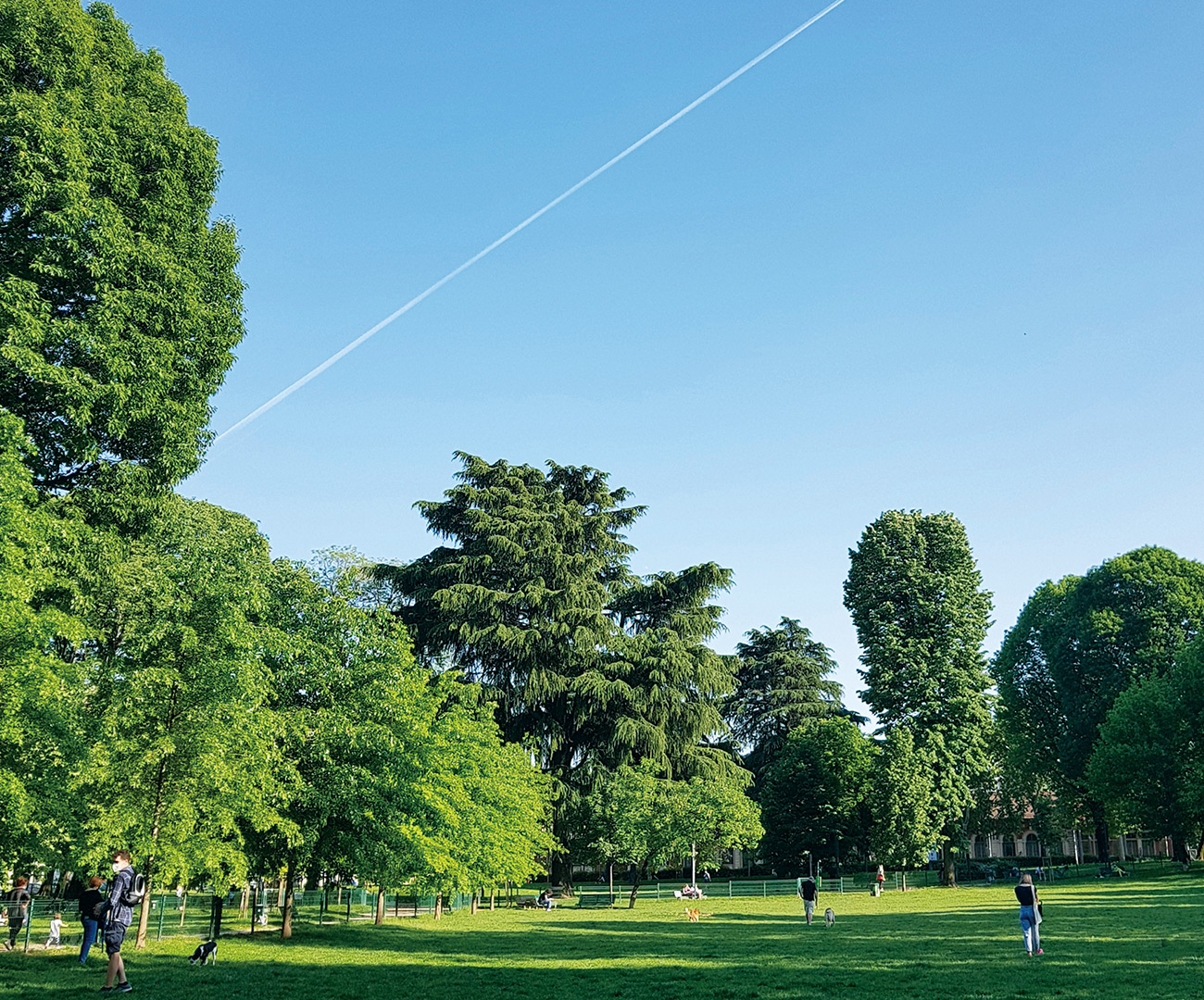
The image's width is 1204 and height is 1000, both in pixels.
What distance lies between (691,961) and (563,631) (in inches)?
1119

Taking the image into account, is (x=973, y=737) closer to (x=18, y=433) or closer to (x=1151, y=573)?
(x=1151, y=573)

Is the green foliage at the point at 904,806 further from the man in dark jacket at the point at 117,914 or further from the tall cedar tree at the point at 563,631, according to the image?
the man in dark jacket at the point at 117,914

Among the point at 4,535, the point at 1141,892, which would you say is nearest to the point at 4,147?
the point at 4,535

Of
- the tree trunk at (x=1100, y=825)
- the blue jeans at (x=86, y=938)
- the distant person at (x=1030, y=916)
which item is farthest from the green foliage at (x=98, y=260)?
the tree trunk at (x=1100, y=825)

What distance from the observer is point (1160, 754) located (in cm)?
5184

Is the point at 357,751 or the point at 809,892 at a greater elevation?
the point at 357,751

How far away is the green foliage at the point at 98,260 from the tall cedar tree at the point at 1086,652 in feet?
168

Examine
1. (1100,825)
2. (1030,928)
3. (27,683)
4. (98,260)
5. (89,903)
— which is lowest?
(1100,825)

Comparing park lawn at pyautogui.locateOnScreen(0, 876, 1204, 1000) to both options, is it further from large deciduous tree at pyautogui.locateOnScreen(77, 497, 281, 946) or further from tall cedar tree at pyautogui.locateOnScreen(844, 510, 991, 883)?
tall cedar tree at pyautogui.locateOnScreen(844, 510, 991, 883)

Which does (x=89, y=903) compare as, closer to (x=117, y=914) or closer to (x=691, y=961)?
(x=117, y=914)

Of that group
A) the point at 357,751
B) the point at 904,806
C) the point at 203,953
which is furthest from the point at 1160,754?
the point at 203,953

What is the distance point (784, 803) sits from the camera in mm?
67000

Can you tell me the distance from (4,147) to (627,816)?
34.5 m

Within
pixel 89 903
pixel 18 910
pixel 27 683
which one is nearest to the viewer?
pixel 27 683
